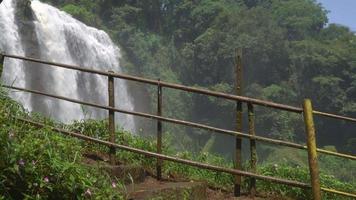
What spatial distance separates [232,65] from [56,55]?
18240 millimetres

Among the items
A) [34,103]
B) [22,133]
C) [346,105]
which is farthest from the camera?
[346,105]

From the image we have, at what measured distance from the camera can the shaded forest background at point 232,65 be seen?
38.1 meters

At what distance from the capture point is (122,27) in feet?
128

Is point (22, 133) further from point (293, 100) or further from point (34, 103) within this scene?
point (293, 100)

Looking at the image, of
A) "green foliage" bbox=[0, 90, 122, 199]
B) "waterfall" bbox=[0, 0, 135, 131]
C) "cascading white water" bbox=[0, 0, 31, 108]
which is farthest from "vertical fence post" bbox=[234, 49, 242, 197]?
"cascading white water" bbox=[0, 0, 31, 108]

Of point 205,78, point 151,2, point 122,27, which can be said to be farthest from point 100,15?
point 205,78

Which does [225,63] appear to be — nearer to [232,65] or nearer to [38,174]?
[232,65]

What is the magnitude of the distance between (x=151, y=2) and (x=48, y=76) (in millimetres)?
23102

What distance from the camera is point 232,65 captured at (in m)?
38.8

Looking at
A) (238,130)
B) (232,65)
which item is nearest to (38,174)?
(238,130)

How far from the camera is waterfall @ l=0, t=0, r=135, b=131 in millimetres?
19719

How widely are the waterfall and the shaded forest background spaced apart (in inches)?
511

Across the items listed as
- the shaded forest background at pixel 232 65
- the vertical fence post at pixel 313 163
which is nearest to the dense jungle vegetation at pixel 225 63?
the shaded forest background at pixel 232 65

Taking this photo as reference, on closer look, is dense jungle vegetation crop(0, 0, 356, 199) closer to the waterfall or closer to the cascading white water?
the waterfall
